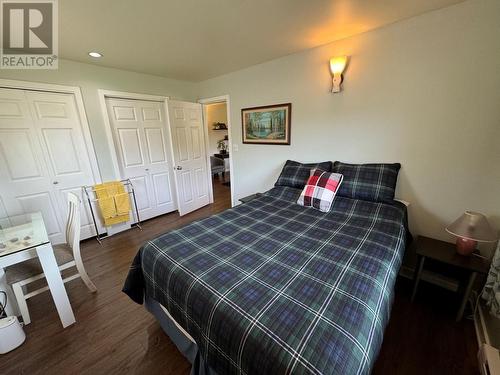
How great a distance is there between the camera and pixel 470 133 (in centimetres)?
159

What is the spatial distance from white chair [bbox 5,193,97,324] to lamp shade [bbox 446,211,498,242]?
296cm

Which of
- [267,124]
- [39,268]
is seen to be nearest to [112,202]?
[39,268]

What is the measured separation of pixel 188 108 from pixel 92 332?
123 inches

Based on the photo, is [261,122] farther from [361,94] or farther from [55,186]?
[55,186]

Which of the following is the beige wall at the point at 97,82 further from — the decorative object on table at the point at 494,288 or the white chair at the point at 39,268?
the decorative object on table at the point at 494,288

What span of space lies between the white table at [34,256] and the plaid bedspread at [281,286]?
55cm

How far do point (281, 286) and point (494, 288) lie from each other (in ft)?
4.81

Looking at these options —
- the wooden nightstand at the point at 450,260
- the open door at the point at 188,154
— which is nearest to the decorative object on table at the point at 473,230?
the wooden nightstand at the point at 450,260

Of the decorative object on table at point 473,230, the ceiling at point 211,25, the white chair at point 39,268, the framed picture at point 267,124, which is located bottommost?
the white chair at point 39,268

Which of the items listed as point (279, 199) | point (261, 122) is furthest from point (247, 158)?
point (279, 199)

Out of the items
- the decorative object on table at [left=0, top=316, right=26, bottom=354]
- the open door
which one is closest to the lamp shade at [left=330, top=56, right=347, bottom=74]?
the open door

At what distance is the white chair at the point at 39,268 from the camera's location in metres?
1.47

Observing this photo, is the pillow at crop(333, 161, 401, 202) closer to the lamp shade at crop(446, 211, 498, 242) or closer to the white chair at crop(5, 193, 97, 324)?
the lamp shade at crop(446, 211, 498, 242)

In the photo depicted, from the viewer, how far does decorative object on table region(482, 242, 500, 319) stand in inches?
48.8
